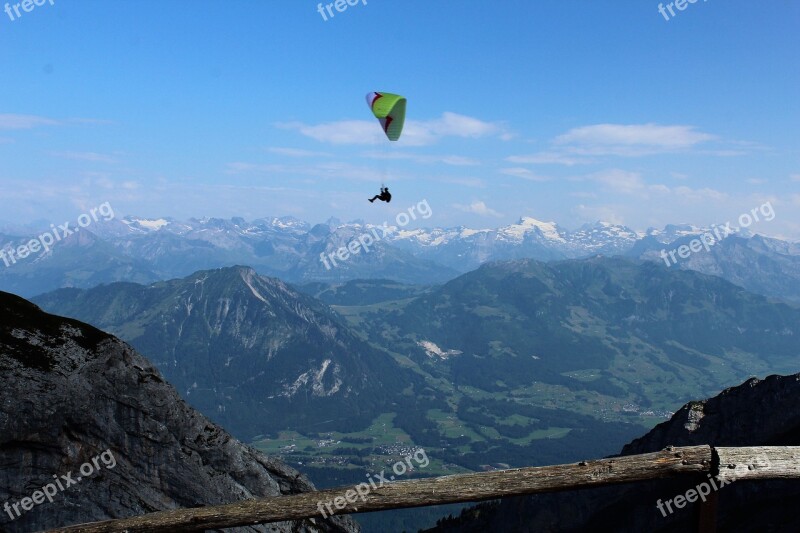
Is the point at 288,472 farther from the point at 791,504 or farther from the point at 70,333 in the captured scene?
the point at 791,504

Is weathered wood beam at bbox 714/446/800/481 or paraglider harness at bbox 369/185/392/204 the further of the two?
paraglider harness at bbox 369/185/392/204

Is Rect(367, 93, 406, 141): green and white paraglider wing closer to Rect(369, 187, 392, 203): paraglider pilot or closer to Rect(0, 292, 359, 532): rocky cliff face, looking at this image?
Rect(369, 187, 392, 203): paraglider pilot

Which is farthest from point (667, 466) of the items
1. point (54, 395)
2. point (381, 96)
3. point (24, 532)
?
point (381, 96)

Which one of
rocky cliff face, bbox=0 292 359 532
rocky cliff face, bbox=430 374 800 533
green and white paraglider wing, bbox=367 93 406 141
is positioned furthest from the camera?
rocky cliff face, bbox=430 374 800 533

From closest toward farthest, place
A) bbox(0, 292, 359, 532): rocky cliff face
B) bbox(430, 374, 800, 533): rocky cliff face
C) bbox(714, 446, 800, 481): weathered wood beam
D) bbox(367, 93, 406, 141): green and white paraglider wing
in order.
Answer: bbox(714, 446, 800, 481): weathered wood beam, bbox(0, 292, 359, 532): rocky cliff face, bbox(367, 93, 406, 141): green and white paraglider wing, bbox(430, 374, 800, 533): rocky cliff face

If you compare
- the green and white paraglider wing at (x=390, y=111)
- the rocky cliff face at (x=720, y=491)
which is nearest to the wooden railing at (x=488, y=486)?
the green and white paraglider wing at (x=390, y=111)

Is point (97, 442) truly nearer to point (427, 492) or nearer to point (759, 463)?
point (427, 492)

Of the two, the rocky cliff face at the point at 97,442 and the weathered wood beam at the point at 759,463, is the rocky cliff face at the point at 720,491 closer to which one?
the rocky cliff face at the point at 97,442

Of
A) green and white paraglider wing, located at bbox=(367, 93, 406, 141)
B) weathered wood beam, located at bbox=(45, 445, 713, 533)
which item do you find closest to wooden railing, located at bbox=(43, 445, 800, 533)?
weathered wood beam, located at bbox=(45, 445, 713, 533)

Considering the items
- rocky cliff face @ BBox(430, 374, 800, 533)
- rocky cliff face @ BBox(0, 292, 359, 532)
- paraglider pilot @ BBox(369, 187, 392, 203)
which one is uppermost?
paraglider pilot @ BBox(369, 187, 392, 203)
